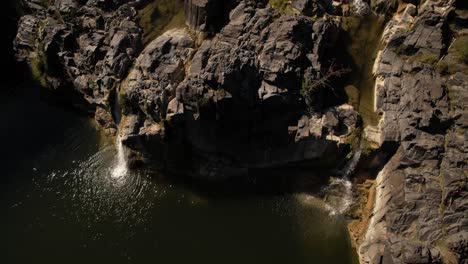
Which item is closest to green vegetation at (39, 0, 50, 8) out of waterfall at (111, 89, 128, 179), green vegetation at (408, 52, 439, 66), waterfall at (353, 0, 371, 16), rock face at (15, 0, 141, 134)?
rock face at (15, 0, 141, 134)

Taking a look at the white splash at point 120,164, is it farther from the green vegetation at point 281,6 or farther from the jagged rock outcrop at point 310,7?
the jagged rock outcrop at point 310,7

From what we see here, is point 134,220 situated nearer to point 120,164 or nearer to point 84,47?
point 120,164

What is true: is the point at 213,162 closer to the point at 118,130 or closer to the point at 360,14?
the point at 118,130

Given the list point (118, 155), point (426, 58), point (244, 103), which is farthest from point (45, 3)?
point (426, 58)

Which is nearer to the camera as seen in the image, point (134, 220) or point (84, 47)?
point (134, 220)

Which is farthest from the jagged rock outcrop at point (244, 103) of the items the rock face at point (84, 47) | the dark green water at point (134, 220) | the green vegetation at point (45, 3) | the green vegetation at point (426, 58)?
the green vegetation at point (45, 3)
